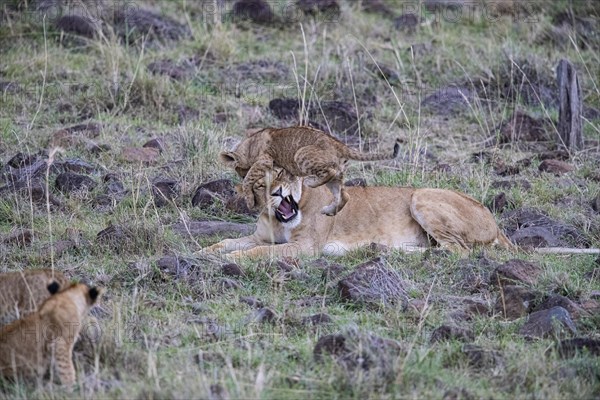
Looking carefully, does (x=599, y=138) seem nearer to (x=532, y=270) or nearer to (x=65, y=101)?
(x=532, y=270)

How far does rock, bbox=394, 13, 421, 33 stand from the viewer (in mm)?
14461

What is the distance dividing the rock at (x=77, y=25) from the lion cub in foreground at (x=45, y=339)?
831 centimetres

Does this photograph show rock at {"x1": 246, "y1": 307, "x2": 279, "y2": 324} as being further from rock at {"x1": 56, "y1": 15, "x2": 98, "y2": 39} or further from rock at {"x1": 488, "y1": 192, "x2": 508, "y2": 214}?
rock at {"x1": 56, "y1": 15, "x2": 98, "y2": 39}

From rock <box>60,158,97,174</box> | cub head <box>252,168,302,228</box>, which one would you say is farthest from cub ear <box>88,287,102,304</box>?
rock <box>60,158,97,174</box>

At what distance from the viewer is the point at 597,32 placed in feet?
46.5

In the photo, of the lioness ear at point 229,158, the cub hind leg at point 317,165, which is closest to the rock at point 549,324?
the cub hind leg at point 317,165

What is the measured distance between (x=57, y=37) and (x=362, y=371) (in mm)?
8818

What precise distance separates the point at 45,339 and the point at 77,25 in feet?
28.0

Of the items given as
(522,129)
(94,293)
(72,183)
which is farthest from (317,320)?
(522,129)

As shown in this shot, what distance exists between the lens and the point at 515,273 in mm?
7195

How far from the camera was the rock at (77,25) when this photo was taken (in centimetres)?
1325

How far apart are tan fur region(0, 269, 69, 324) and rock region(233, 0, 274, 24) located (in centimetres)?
889

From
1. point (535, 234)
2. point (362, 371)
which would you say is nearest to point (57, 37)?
point (535, 234)

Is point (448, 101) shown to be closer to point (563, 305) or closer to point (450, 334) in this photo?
point (563, 305)
